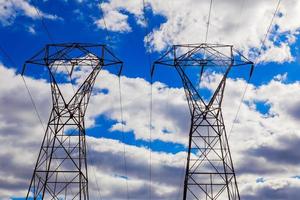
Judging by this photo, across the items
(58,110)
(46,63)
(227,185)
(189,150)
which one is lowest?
(227,185)

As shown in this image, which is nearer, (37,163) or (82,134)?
(37,163)

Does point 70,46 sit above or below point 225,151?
above

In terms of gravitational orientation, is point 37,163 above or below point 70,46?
below

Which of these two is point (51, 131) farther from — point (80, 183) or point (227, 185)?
point (227, 185)

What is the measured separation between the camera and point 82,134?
51562mm

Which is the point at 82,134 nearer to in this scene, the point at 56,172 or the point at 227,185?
the point at 56,172

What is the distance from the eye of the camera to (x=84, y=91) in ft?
169

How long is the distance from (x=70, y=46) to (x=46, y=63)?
2.75m

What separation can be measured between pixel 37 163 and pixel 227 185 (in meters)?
14.7

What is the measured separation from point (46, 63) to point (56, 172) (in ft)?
29.4

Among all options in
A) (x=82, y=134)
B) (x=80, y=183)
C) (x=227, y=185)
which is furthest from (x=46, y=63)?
(x=227, y=185)

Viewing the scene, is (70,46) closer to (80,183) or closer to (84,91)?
(84,91)

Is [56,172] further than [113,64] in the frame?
No

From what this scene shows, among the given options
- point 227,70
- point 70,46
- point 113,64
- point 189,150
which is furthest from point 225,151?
point 70,46
